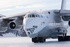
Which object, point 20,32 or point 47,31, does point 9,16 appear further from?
point 20,32

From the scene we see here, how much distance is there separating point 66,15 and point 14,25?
481 centimetres

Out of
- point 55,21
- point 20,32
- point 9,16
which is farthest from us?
point 20,32

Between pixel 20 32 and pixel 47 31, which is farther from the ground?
pixel 47 31

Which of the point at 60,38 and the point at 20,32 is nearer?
the point at 60,38

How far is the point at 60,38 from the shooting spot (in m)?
36.4

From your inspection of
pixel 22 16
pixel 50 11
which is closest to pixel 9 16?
pixel 22 16

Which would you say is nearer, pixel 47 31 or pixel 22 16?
pixel 47 31

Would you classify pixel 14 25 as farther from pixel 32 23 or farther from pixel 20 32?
pixel 20 32

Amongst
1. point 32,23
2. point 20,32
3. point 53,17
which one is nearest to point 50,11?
point 53,17

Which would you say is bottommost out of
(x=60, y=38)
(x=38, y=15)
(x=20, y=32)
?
(x=20, y=32)

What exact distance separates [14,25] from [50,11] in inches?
145

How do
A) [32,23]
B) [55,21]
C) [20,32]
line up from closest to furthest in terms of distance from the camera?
[32,23], [55,21], [20,32]

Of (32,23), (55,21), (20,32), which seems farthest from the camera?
(20,32)

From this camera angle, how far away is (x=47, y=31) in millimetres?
34750
